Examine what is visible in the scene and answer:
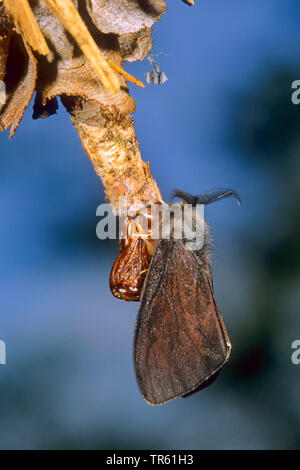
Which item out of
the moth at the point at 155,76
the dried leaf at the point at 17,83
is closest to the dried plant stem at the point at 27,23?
the dried leaf at the point at 17,83

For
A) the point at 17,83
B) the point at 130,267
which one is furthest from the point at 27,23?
the point at 130,267

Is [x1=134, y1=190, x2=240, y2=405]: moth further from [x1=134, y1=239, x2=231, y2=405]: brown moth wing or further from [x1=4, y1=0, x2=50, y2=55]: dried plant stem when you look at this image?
[x1=4, y1=0, x2=50, y2=55]: dried plant stem

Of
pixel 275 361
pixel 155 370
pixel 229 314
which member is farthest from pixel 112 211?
pixel 275 361

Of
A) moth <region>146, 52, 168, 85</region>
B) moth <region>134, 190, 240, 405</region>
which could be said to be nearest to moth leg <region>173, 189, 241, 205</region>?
moth <region>134, 190, 240, 405</region>

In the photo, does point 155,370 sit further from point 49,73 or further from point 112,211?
point 49,73

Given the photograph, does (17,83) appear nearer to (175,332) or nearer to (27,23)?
(27,23)

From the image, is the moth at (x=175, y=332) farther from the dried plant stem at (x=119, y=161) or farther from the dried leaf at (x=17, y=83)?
the dried leaf at (x=17, y=83)
